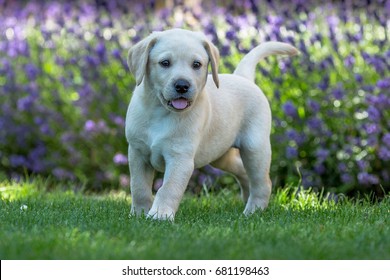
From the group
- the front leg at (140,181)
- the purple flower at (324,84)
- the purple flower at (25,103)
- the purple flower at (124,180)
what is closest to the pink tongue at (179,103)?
the front leg at (140,181)

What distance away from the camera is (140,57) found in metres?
4.44

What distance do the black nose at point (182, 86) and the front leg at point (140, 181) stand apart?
547 mm

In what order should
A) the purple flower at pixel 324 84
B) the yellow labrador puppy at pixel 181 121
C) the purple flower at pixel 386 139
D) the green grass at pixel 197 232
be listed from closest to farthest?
1. the green grass at pixel 197 232
2. the yellow labrador puppy at pixel 181 121
3. the purple flower at pixel 386 139
4. the purple flower at pixel 324 84

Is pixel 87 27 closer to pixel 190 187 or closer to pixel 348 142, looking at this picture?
pixel 190 187

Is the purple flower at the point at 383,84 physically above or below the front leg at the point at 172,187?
above

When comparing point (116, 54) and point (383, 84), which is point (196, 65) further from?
point (116, 54)

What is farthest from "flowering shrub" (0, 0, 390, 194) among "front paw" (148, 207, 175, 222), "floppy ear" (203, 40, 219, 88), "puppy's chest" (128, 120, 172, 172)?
"front paw" (148, 207, 175, 222)

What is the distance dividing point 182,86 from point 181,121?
29 centimetres

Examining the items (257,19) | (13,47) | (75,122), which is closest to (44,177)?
(75,122)

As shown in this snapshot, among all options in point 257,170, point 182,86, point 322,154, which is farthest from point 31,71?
point 182,86

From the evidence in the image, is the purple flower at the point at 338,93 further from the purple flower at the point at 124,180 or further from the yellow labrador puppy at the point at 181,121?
the purple flower at the point at 124,180

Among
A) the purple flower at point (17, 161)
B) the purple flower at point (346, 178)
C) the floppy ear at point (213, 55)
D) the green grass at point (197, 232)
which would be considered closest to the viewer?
the green grass at point (197, 232)

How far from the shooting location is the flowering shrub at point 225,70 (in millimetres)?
6152

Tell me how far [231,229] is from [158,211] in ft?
1.69
